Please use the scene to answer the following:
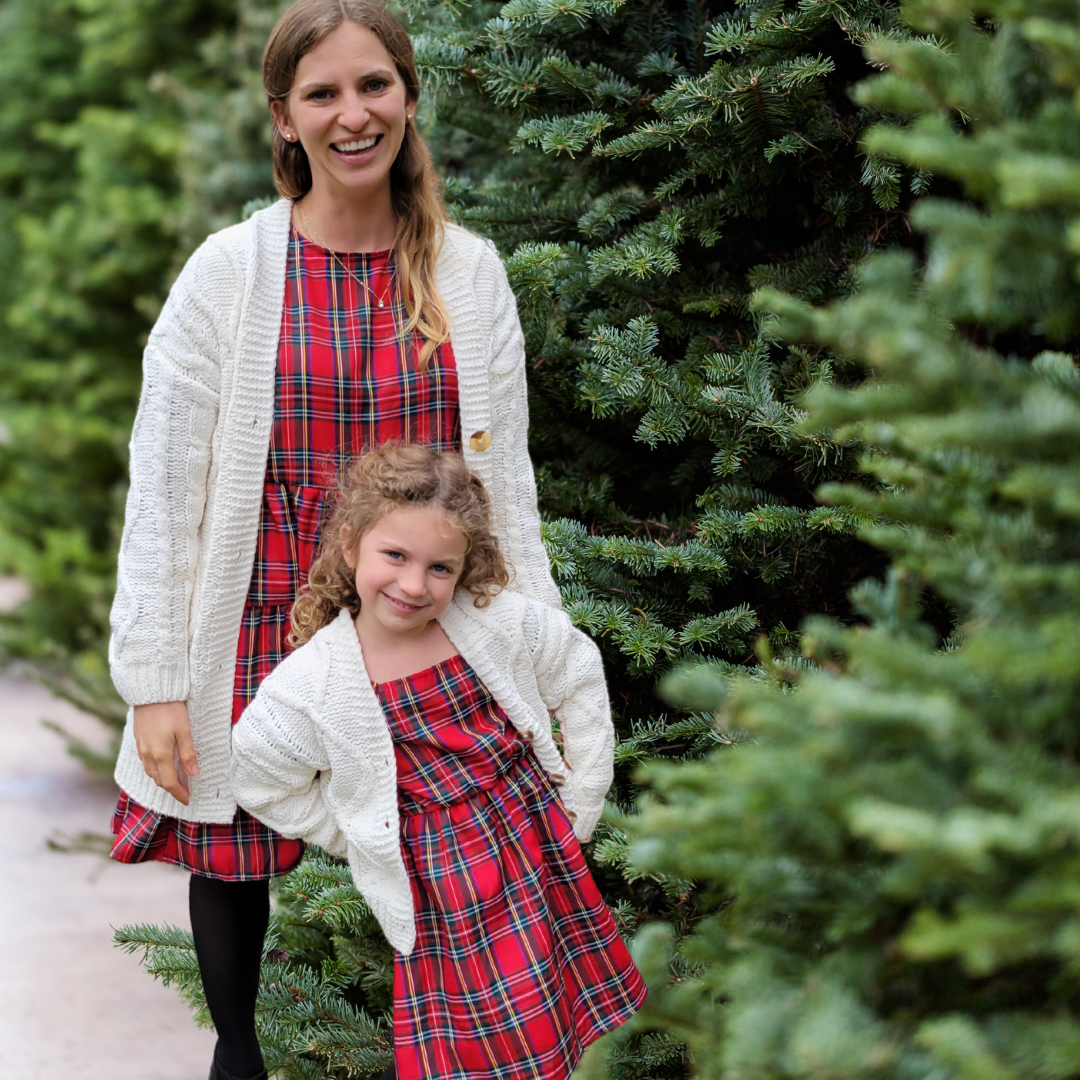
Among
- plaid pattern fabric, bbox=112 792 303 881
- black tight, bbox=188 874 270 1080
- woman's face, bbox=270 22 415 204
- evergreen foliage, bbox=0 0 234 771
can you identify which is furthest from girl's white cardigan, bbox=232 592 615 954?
evergreen foliage, bbox=0 0 234 771

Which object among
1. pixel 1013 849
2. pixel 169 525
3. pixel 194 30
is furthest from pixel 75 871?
pixel 1013 849

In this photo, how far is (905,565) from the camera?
1.39 m

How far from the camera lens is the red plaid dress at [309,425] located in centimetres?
222

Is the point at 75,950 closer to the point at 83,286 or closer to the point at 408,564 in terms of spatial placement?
the point at 408,564

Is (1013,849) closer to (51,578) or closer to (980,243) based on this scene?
(980,243)

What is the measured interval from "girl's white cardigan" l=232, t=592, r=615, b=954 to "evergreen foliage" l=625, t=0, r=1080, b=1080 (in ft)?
2.63

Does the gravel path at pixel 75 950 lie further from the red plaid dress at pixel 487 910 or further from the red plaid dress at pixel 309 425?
the red plaid dress at pixel 487 910

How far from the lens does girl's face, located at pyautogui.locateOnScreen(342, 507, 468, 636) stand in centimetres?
205

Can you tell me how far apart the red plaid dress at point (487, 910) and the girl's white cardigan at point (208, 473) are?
1.03 ft

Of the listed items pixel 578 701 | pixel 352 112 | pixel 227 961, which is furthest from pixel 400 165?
pixel 227 961

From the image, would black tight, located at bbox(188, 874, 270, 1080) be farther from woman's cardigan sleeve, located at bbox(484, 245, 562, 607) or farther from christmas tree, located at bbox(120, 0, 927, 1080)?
woman's cardigan sleeve, located at bbox(484, 245, 562, 607)

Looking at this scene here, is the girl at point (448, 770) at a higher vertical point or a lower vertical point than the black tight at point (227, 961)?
higher

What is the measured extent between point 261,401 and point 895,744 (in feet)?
4.52

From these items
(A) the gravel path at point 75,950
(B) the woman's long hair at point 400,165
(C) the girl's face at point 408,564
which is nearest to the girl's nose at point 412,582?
(C) the girl's face at point 408,564
